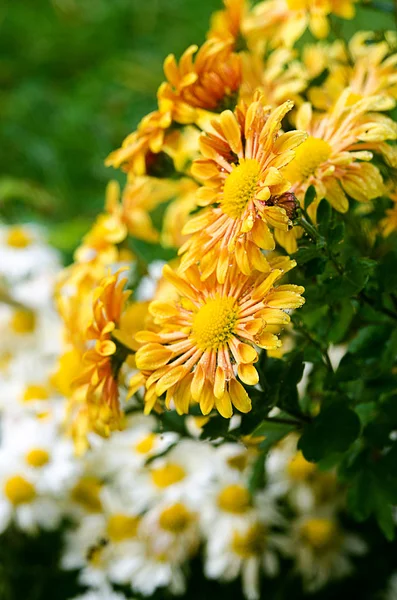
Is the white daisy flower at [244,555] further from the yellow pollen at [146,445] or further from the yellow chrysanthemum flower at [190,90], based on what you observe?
the yellow chrysanthemum flower at [190,90]

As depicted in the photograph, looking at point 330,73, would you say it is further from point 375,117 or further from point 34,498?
point 34,498

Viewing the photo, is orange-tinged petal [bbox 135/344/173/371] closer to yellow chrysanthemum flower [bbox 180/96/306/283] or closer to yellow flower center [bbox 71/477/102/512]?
yellow chrysanthemum flower [bbox 180/96/306/283]

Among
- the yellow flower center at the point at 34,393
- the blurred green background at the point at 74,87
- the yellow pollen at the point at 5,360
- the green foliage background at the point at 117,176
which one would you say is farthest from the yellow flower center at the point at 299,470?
the blurred green background at the point at 74,87

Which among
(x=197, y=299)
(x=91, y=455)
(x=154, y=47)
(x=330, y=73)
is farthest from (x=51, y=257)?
(x=154, y=47)

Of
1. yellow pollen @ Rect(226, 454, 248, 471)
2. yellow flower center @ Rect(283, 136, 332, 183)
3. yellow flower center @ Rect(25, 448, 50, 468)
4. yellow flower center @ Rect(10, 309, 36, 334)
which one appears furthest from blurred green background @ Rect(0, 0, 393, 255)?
yellow flower center @ Rect(283, 136, 332, 183)

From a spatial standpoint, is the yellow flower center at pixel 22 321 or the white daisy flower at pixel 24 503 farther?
the yellow flower center at pixel 22 321

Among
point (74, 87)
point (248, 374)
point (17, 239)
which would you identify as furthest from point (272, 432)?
point (74, 87)

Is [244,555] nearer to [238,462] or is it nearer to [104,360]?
[238,462]
